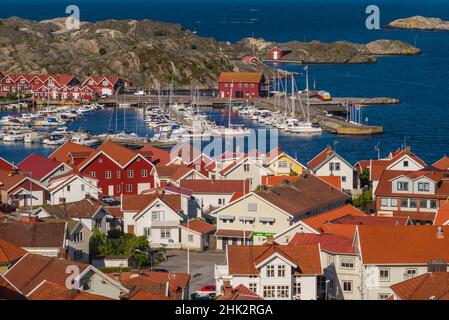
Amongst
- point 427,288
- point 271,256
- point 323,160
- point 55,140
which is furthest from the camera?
point 55,140

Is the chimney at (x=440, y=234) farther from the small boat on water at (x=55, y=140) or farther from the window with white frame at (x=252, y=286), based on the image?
the small boat on water at (x=55, y=140)

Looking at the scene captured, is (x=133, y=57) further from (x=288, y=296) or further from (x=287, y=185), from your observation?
(x=288, y=296)

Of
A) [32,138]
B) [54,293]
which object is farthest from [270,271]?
[32,138]

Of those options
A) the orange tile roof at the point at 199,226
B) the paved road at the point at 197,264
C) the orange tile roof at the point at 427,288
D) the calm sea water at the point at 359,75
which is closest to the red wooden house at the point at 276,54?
the calm sea water at the point at 359,75

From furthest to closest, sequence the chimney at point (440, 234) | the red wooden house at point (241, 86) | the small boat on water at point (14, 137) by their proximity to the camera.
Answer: the red wooden house at point (241, 86) < the small boat on water at point (14, 137) < the chimney at point (440, 234)

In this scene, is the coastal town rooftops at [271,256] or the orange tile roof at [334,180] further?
the orange tile roof at [334,180]

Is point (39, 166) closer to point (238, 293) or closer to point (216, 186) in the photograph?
point (216, 186)
